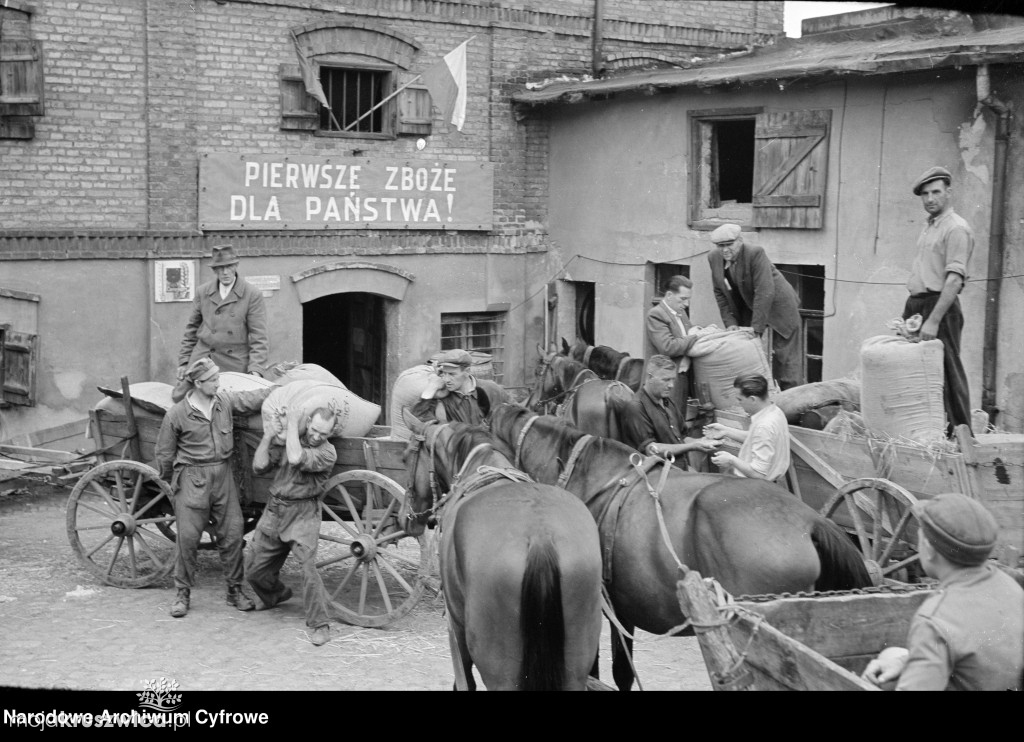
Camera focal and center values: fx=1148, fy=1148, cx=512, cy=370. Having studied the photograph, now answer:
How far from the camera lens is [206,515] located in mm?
8820

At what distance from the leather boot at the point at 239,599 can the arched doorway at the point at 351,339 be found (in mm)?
6661

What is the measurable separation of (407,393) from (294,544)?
155cm

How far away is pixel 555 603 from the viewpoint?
5.17m

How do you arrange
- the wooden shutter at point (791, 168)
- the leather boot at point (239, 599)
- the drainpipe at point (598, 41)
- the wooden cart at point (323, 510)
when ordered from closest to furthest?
the wooden cart at point (323, 510)
the leather boot at point (239, 599)
the wooden shutter at point (791, 168)
the drainpipe at point (598, 41)

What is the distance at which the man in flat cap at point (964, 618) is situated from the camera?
3541 mm

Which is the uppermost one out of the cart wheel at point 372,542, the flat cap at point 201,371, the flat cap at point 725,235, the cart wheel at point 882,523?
the flat cap at point 725,235

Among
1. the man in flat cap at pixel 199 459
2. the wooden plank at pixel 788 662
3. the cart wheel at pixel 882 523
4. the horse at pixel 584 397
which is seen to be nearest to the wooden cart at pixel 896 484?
the cart wheel at pixel 882 523

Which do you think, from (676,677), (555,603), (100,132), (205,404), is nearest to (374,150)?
(100,132)

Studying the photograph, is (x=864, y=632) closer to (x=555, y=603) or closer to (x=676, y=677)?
(x=555, y=603)

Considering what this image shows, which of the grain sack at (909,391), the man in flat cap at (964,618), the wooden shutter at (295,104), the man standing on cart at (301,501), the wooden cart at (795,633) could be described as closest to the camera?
the man in flat cap at (964,618)

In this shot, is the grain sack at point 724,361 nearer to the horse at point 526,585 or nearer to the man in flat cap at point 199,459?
the man in flat cap at point 199,459

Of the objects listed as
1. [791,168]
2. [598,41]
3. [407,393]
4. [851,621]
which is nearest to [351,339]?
[598,41]

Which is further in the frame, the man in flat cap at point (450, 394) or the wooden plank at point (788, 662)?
the man in flat cap at point (450, 394)

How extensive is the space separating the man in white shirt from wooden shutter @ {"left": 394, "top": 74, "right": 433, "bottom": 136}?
900cm
